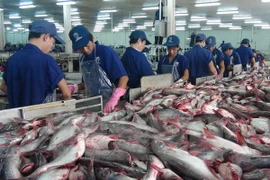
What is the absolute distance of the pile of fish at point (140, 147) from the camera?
1586 mm

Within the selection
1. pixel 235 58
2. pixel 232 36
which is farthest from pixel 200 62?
pixel 232 36

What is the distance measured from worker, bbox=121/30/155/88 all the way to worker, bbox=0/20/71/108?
5.10 ft

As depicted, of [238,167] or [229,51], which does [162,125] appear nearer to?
[238,167]

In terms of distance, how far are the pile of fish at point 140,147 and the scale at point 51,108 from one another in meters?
0.11

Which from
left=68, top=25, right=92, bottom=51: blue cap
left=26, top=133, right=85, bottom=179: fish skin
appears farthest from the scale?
left=26, top=133, right=85, bottom=179: fish skin

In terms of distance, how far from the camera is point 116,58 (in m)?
3.67

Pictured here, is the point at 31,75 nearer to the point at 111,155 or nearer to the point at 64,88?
the point at 64,88

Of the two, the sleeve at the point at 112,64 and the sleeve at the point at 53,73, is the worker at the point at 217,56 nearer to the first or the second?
the sleeve at the point at 112,64

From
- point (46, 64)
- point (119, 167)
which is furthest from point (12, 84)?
point (119, 167)

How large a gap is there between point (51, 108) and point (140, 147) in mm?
1366

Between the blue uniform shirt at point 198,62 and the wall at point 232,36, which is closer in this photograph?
the blue uniform shirt at point 198,62

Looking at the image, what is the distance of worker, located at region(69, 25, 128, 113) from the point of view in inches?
138

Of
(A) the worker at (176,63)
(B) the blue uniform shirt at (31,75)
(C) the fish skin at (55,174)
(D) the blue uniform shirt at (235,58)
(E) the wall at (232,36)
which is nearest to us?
(C) the fish skin at (55,174)

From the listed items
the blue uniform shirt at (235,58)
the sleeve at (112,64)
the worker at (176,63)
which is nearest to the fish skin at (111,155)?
the sleeve at (112,64)
